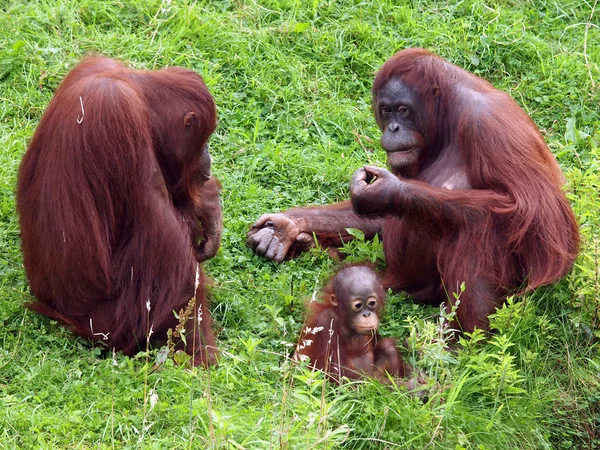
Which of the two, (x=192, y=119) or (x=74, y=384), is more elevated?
(x=192, y=119)

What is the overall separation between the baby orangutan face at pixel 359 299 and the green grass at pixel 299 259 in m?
0.14

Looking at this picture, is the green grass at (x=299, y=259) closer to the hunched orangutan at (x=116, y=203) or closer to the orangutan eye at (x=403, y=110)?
the hunched orangutan at (x=116, y=203)

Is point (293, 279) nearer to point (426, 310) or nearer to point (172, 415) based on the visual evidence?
point (426, 310)

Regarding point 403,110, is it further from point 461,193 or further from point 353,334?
point 353,334

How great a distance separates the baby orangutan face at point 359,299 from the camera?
4.38m

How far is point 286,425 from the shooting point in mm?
3684

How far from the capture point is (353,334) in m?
4.46

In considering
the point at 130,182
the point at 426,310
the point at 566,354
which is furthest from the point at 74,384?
the point at 566,354

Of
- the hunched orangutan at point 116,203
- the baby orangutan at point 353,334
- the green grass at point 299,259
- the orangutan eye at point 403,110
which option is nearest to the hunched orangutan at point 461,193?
the orangutan eye at point 403,110

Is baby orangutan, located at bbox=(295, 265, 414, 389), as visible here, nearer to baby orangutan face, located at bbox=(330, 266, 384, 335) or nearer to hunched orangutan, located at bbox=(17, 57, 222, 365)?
baby orangutan face, located at bbox=(330, 266, 384, 335)

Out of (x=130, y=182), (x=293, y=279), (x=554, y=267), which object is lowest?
(x=293, y=279)

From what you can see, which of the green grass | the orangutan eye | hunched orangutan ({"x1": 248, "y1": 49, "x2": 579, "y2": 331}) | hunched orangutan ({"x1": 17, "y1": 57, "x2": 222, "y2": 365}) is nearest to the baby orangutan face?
the green grass

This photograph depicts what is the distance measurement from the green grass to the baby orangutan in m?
0.13

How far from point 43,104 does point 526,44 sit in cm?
308
